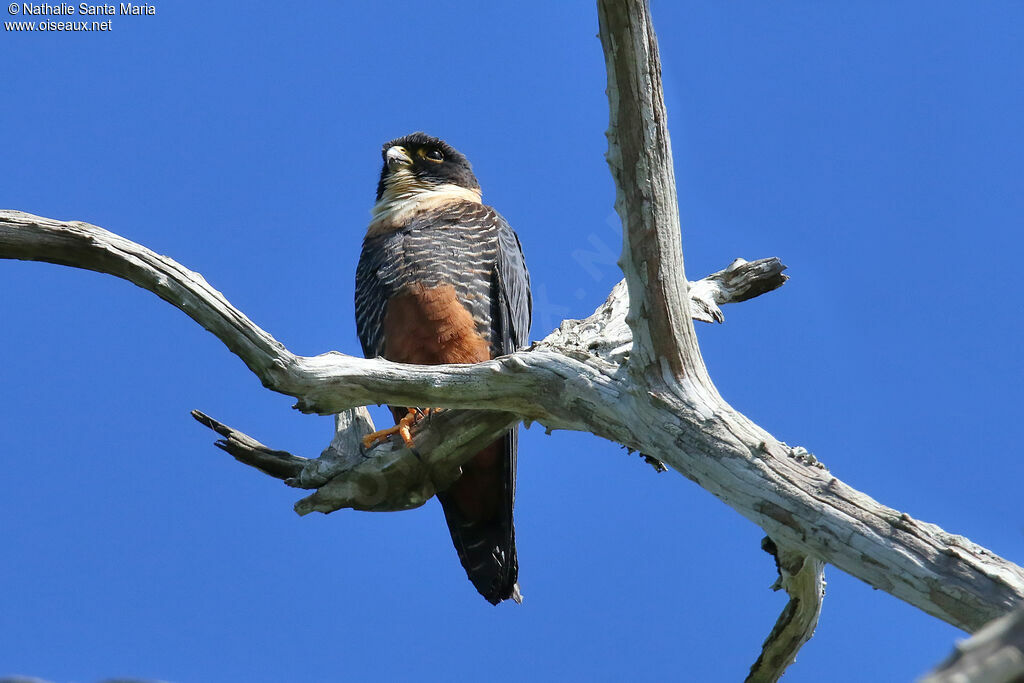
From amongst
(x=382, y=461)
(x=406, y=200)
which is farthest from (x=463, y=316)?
(x=406, y=200)

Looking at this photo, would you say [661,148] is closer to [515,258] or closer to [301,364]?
[301,364]

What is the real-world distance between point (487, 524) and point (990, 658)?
3.96 metres

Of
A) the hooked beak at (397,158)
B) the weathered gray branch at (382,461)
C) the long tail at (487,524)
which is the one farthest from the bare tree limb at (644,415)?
the hooked beak at (397,158)

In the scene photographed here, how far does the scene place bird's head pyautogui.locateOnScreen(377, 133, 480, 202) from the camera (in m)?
6.20

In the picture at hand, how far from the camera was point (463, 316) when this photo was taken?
5035mm

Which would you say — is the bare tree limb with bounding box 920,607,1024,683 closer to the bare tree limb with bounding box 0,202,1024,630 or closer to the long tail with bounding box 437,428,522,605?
the bare tree limb with bounding box 0,202,1024,630

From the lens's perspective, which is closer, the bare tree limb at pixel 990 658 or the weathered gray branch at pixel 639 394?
the bare tree limb at pixel 990 658

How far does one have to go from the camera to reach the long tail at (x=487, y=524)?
4.95m

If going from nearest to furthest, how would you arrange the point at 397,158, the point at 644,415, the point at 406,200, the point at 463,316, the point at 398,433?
the point at 644,415, the point at 398,433, the point at 463,316, the point at 406,200, the point at 397,158

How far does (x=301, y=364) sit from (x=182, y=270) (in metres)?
0.62

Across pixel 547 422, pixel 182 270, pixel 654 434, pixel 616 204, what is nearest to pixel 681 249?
pixel 616 204

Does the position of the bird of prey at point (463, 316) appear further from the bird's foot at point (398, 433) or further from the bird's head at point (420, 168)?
the bird's head at point (420, 168)

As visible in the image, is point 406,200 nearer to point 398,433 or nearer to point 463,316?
point 463,316

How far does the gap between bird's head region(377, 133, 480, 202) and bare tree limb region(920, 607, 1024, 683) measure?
5180 millimetres
